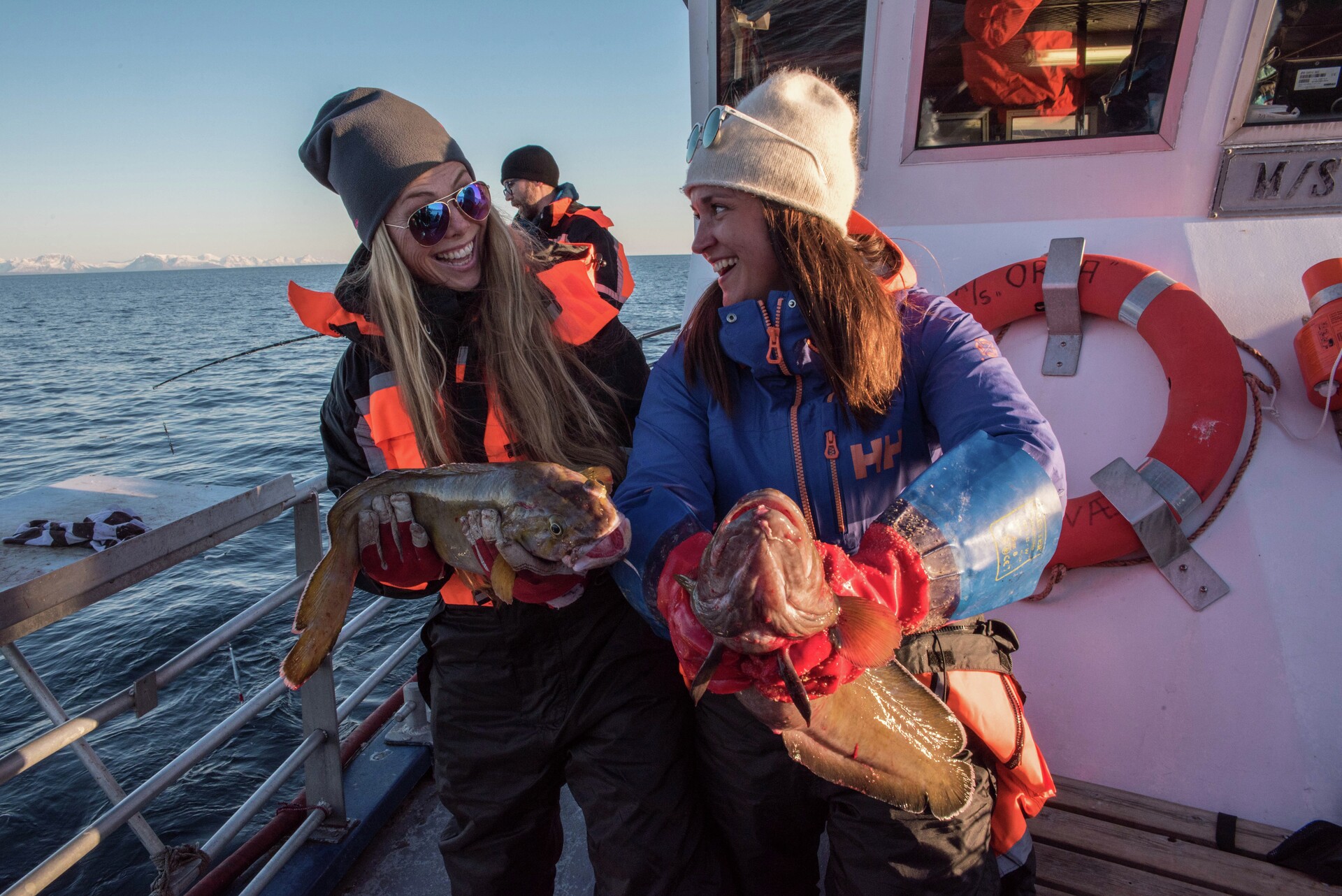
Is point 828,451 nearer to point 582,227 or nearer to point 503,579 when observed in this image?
point 503,579

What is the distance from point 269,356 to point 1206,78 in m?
41.0

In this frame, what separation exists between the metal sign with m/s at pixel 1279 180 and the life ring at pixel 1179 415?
2.94 ft

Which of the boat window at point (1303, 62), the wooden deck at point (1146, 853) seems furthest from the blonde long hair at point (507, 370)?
the boat window at point (1303, 62)

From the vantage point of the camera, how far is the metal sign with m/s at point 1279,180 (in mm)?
3805

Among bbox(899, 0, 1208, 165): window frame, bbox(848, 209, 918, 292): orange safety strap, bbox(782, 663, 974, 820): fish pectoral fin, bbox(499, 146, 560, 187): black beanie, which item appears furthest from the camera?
bbox(499, 146, 560, 187): black beanie

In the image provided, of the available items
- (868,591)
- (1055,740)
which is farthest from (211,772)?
(868,591)

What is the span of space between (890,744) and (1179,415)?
2.64 metres

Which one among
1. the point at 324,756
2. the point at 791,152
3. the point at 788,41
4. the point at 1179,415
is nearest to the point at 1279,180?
the point at 1179,415

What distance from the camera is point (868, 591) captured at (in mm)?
1521

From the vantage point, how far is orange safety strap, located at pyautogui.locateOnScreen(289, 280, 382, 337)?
101 inches

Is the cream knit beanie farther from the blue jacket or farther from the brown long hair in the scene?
the blue jacket

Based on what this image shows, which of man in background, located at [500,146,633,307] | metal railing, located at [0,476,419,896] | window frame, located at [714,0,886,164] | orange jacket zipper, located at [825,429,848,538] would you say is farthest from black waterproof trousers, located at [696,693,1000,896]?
man in background, located at [500,146,633,307]

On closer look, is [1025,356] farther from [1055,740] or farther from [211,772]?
[211,772]

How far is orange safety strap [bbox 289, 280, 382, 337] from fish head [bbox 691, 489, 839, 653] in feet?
5.78
